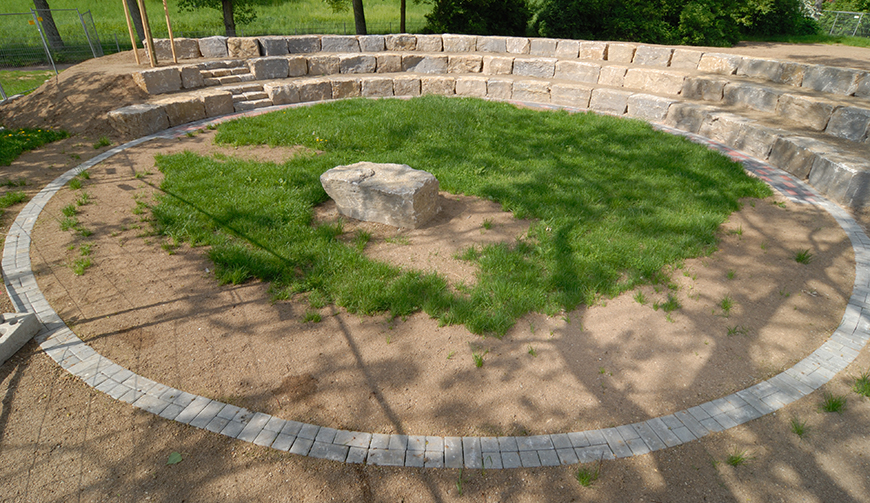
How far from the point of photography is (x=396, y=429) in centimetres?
333

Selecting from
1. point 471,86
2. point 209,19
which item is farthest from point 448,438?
point 209,19

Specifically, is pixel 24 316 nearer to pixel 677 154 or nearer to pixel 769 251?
pixel 769 251

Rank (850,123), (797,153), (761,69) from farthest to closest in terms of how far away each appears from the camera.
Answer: (761,69) → (850,123) → (797,153)

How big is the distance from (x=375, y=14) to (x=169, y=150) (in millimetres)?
19749

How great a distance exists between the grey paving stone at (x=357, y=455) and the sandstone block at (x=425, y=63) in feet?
39.0

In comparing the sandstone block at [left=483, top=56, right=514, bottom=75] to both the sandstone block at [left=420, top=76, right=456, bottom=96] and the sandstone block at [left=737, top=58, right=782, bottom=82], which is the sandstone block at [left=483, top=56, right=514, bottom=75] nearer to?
the sandstone block at [left=420, top=76, right=456, bottom=96]

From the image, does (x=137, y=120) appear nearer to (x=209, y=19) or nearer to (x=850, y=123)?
(x=850, y=123)

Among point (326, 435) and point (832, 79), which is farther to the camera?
point (832, 79)

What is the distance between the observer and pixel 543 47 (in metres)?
13.4

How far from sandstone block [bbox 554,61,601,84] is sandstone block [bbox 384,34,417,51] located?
444 cm

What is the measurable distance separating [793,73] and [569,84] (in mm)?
4592

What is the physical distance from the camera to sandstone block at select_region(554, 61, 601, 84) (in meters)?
11.8

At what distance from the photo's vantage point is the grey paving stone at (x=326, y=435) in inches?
127

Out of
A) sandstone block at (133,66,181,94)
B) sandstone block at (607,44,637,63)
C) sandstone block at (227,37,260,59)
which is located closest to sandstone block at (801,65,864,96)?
sandstone block at (607,44,637,63)
